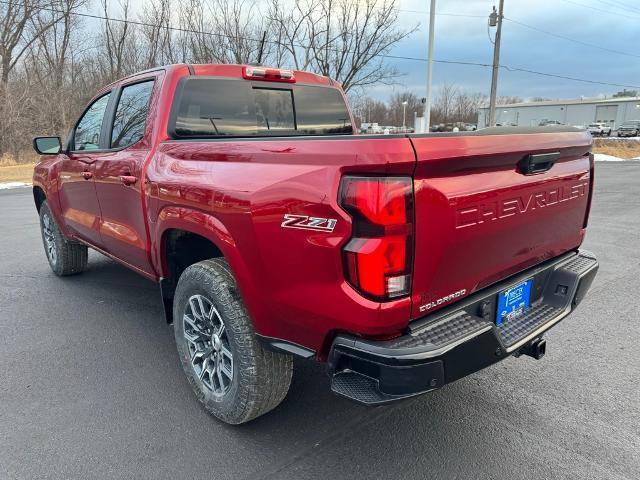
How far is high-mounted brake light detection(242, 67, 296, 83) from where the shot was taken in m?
3.58

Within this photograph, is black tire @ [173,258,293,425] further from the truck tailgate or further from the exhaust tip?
the exhaust tip

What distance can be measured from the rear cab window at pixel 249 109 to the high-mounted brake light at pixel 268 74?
4cm

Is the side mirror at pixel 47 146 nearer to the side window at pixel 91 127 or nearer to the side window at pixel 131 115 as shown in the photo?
the side window at pixel 91 127

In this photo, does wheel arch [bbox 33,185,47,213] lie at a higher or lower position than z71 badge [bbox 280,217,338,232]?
lower

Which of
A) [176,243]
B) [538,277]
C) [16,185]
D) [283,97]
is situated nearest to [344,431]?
[538,277]

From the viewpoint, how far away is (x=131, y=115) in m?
3.63

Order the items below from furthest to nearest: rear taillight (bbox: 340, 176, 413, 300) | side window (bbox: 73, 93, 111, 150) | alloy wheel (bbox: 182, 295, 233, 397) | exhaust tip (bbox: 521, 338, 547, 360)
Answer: side window (bbox: 73, 93, 111, 150)
alloy wheel (bbox: 182, 295, 233, 397)
exhaust tip (bbox: 521, 338, 547, 360)
rear taillight (bbox: 340, 176, 413, 300)

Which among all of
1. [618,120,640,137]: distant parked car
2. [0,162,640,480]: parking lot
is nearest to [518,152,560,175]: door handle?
[0,162,640,480]: parking lot

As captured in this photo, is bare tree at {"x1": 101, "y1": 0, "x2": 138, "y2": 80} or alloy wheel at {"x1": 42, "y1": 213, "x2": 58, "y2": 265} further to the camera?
bare tree at {"x1": 101, "y1": 0, "x2": 138, "y2": 80}

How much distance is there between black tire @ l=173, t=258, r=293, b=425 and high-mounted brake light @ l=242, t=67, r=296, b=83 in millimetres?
1632

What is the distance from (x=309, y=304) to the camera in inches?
79.5

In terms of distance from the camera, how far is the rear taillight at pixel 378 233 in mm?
1782

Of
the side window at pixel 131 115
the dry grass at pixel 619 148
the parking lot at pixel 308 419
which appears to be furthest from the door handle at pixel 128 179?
the dry grass at pixel 619 148

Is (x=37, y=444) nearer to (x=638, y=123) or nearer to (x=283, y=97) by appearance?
(x=283, y=97)
